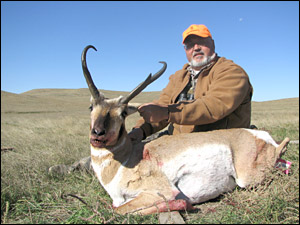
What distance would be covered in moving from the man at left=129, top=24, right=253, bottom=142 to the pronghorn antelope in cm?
34

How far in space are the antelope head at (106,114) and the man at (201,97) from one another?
32 cm

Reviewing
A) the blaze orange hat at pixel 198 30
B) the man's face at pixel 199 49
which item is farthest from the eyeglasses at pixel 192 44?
the blaze orange hat at pixel 198 30

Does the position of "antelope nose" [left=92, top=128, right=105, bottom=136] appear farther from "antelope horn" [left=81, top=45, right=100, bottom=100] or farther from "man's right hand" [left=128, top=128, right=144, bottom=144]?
"man's right hand" [left=128, top=128, right=144, bottom=144]

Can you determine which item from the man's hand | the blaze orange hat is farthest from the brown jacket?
the blaze orange hat

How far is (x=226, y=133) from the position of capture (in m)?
3.73

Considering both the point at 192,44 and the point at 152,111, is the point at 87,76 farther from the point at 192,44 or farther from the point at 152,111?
the point at 192,44

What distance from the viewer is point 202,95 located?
15.1 feet

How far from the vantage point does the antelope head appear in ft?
10.2

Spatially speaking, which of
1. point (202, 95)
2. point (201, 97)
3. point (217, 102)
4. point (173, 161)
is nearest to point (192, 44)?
point (202, 95)

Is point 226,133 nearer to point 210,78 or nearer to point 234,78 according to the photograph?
point 234,78

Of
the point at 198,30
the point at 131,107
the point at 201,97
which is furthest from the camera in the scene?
the point at 198,30

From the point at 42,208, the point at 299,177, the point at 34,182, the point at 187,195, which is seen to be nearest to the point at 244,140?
the point at 299,177

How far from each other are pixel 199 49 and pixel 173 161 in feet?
8.83

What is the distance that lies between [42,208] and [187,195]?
212cm
